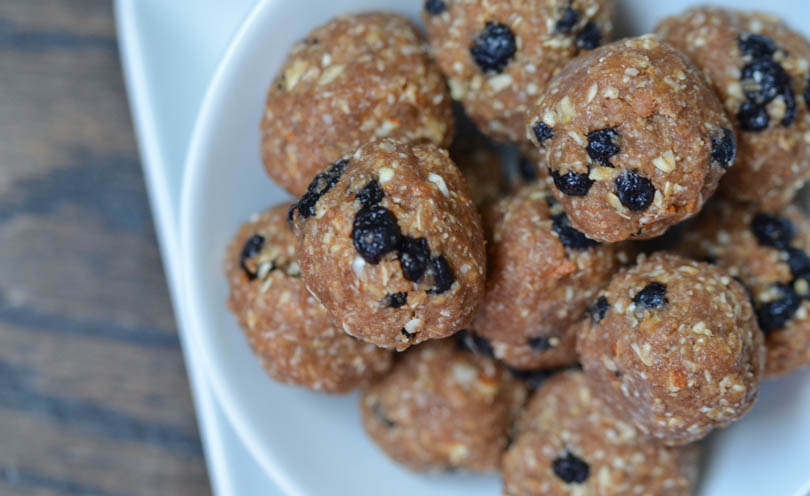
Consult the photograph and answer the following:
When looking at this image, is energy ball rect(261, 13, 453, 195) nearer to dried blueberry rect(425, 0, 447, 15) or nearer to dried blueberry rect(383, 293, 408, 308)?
dried blueberry rect(425, 0, 447, 15)

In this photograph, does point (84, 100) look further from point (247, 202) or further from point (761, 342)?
point (761, 342)

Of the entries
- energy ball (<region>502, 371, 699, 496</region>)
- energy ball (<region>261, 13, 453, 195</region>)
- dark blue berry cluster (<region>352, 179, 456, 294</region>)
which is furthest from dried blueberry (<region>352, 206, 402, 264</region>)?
energy ball (<region>502, 371, 699, 496</region>)

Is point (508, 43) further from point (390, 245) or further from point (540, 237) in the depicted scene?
point (390, 245)

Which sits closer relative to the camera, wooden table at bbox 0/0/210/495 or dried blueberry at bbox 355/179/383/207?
dried blueberry at bbox 355/179/383/207

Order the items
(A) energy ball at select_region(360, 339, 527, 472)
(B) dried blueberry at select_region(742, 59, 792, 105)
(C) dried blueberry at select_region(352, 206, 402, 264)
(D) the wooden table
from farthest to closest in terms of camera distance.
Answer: (D) the wooden table, (A) energy ball at select_region(360, 339, 527, 472), (B) dried blueberry at select_region(742, 59, 792, 105), (C) dried blueberry at select_region(352, 206, 402, 264)

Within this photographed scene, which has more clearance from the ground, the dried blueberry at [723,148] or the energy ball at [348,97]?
the dried blueberry at [723,148]

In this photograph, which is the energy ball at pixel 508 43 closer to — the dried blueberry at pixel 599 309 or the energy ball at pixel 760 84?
the energy ball at pixel 760 84

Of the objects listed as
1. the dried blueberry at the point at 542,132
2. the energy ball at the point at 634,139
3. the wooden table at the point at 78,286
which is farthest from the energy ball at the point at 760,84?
the wooden table at the point at 78,286
